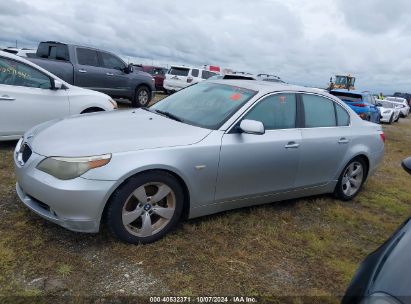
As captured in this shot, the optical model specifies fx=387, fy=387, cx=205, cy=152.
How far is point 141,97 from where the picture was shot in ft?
41.6

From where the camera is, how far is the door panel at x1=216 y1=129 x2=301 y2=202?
3871 millimetres

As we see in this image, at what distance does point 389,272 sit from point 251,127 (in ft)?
7.17

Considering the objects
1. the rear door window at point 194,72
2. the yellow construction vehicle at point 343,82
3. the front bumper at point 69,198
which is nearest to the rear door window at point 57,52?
the front bumper at point 69,198

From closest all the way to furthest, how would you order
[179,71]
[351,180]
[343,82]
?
[351,180], [179,71], [343,82]

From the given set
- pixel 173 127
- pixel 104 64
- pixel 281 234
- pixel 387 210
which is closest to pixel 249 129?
pixel 173 127

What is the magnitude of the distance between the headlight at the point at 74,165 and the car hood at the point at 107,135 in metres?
0.05

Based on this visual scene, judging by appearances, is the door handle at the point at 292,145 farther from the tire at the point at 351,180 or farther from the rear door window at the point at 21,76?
the rear door window at the point at 21,76

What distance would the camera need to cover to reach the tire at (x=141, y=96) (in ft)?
40.8

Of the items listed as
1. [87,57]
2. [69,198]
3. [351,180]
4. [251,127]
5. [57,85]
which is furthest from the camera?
[87,57]

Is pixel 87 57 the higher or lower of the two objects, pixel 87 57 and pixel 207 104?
the higher

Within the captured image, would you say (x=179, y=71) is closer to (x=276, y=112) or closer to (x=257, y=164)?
(x=276, y=112)

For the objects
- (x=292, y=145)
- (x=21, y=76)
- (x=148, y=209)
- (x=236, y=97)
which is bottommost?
(x=148, y=209)

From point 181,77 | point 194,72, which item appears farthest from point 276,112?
point 194,72

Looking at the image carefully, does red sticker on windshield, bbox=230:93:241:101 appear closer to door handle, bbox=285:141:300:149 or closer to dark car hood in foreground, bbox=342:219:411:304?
door handle, bbox=285:141:300:149
